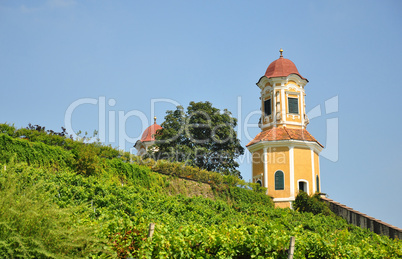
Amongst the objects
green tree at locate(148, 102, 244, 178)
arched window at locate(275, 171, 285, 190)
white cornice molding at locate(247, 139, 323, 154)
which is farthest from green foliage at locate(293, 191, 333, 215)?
green tree at locate(148, 102, 244, 178)

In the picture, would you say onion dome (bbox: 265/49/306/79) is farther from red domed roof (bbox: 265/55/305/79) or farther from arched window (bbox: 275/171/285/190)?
arched window (bbox: 275/171/285/190)

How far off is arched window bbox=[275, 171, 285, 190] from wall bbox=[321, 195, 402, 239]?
268 centimetres

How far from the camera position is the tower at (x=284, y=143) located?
30.9 meters

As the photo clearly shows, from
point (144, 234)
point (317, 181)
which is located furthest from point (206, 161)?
point (144, 234)

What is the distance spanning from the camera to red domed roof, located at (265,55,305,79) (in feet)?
112

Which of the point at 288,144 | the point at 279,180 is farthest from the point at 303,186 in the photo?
the point at 288,144

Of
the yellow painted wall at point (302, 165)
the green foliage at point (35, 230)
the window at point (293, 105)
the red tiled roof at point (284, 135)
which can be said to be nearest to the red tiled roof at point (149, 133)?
the red tiled roof at point (284, 135)

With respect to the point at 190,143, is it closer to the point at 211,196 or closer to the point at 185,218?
the point at 211,196

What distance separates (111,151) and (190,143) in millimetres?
12382

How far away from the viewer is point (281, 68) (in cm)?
3453

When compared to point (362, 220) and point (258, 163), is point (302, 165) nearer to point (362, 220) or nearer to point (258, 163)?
point (258, 163)

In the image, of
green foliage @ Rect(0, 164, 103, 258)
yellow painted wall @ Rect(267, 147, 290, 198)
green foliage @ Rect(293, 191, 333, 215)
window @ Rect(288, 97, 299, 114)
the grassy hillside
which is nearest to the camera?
green foliage @ Rect(0, 164, 103, 258)

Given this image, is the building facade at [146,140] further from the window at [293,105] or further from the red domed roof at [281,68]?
the window at [293,105]

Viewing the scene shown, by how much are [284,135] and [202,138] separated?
609 centimetres
